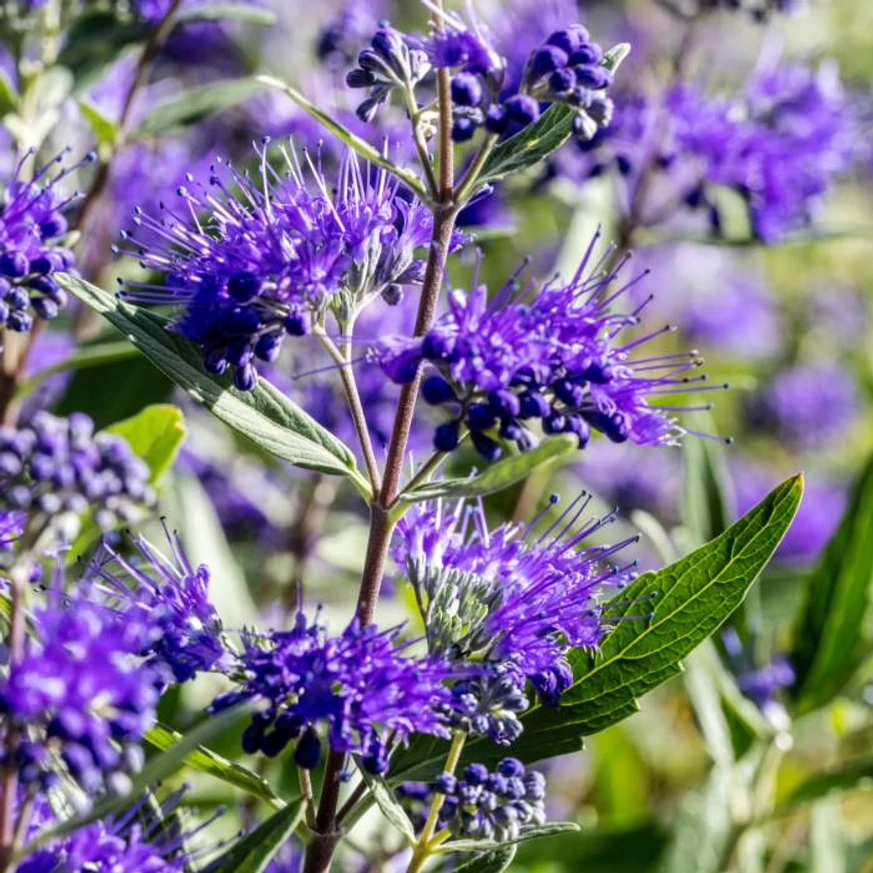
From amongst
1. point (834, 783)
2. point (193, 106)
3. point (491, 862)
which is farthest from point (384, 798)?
point (193, 106)

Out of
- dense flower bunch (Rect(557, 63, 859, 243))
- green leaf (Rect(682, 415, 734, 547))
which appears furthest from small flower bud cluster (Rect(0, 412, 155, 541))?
dense flower bunch (Rect(557, 63, 859, 243))

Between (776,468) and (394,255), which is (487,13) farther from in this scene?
(776,468)

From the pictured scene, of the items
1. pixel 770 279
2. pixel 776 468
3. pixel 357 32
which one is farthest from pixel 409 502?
pixel 770 279

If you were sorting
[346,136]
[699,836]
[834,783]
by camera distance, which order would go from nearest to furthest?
[346,136]
[834,783]
[699,836]

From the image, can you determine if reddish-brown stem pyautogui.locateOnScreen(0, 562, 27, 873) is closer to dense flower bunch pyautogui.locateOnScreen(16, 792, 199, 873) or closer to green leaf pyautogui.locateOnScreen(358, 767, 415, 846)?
dense flower bunch pyautogui.locateOnScreen(16, 792, 199, 873)

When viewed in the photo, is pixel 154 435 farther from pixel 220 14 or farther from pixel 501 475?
pixel 220 14
